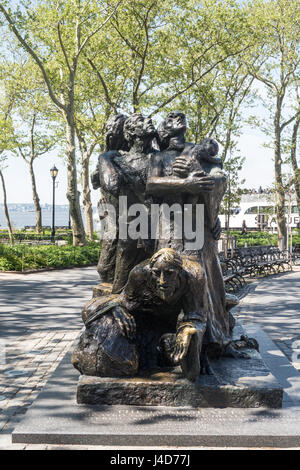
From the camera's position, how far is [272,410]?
14.0 ft

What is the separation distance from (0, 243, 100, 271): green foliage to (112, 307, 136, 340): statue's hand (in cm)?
1387

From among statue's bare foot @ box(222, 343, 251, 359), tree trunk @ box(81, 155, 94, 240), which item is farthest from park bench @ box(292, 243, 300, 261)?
statue's bare foot @ box(222, 343, 251, 359)

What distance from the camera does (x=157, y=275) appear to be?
14.7ft

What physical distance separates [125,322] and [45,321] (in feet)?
17.1

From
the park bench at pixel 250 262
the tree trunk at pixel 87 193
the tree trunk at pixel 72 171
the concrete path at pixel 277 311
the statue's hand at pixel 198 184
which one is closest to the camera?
the statue's hand at pixel 198 184

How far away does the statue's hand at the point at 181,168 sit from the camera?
16.5 feet

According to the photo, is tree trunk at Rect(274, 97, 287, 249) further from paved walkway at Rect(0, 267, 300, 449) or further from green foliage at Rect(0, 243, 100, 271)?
green foliage at Rect(0, 243, 100, 271)

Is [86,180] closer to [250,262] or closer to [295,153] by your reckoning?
[295,153]

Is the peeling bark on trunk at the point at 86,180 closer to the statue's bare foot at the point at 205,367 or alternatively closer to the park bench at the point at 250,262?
the park bench at the point at 250,262

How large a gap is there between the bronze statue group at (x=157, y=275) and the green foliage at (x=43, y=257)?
12989 mm

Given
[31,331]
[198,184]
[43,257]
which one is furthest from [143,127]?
[43,257]

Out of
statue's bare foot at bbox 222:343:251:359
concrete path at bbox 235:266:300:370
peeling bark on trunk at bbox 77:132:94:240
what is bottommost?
concrete path at bbox 235:266:300:370

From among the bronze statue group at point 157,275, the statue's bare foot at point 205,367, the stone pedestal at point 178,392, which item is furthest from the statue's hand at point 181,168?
→ the stone pedestal at point 178,392

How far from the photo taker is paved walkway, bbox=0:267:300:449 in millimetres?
5609
